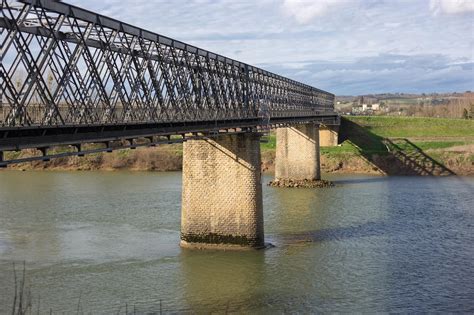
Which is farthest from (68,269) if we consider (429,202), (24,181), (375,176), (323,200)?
(375,176)

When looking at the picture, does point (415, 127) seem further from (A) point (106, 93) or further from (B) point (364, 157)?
(A) point (106, 93)

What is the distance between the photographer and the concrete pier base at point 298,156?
6469cm

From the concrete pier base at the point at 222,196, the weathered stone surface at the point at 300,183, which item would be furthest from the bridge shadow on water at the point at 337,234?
the weathered stone surface at the point at 300,183

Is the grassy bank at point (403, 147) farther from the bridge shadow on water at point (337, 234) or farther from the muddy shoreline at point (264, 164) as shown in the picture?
the bridge shadow on water at point (337, 234)

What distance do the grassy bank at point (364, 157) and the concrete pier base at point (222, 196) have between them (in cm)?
4325

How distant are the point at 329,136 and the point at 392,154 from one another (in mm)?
9646

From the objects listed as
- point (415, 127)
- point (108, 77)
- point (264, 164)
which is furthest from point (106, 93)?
point (415, 127)

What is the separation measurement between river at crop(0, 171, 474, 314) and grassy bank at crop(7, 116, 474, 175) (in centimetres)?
2549

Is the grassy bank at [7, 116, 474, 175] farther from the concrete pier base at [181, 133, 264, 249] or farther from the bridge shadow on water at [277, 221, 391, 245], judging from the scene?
the concrete pier base at [181, 133, 264, 249]

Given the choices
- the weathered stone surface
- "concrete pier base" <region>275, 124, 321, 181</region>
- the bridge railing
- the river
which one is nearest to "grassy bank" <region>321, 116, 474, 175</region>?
"concrete pier base" <region>275, 124, 321, 181</region>

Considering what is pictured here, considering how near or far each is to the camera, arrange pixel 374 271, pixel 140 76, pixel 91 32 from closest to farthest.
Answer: pixel 91 32 < pixel 140 76 < pixel 374 271

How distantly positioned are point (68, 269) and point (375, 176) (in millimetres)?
52691

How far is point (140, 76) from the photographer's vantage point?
2659cm

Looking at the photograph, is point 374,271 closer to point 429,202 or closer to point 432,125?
point 429,202
